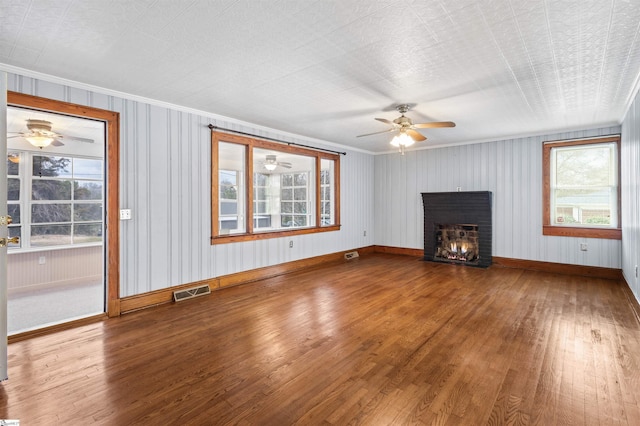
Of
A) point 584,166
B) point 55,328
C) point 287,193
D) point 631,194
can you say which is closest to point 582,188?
point 584,166

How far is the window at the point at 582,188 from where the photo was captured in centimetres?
523

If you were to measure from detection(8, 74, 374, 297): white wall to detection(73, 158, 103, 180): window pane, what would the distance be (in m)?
2.27

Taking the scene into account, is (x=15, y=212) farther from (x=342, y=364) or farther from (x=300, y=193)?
(x=342, y=364)

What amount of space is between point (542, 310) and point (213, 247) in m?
4.34

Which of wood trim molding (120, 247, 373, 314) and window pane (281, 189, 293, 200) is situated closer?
wood trim molding (120, 247, 373, 314)

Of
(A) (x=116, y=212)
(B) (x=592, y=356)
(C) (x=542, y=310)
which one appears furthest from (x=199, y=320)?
(C) (x=542, y=310)

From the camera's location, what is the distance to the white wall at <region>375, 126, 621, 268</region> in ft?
18.4

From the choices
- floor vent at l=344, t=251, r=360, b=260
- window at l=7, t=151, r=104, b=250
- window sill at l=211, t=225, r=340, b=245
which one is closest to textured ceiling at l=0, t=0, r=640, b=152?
window sill at l=211, t=225, r=340, b=245

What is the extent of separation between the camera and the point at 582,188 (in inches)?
217

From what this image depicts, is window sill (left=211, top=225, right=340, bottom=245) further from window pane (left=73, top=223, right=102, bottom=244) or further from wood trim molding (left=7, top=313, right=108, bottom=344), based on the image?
window pane (left=73, top=223, right=102, bottom=244)

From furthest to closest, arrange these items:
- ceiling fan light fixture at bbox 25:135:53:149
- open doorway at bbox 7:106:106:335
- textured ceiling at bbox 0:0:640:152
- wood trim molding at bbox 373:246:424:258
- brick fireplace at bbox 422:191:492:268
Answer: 1. wood trim molding at bbox 373:246:424:258
2. brick fireplace at bbox 422:191:492:268
3. open doorway at bbox 7:106:106:335
4. ceiling fan light fixture at bbox 25:135:53:149
5. textured ceiling at bbox 0:0:640:152

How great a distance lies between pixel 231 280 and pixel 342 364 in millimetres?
2854

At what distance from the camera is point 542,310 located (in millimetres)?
3689

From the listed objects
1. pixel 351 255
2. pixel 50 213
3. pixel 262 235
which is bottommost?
pixel 351 255
